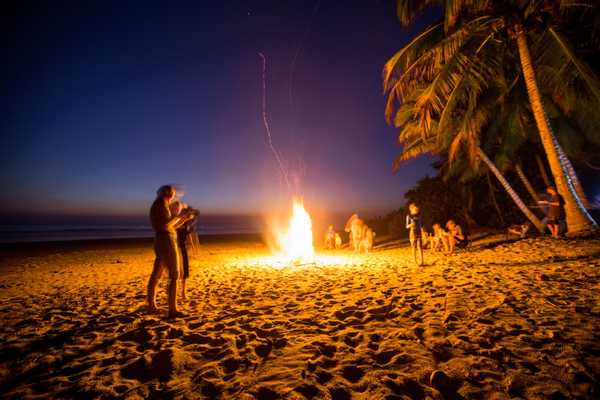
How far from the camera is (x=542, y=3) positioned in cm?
746

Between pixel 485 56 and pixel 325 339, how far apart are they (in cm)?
1035

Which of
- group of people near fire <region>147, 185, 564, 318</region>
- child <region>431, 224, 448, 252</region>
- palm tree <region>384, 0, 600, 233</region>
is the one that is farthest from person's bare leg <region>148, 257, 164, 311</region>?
child <region>431, 224, 448, 252</region>

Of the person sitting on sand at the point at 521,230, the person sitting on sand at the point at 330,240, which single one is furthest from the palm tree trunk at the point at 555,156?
the person sitting on sand at the point at 330,240

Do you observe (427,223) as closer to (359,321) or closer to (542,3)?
(542,3)

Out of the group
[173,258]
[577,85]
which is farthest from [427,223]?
[173,258]

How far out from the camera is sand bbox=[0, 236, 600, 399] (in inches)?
89.6

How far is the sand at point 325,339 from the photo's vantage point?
7.47 ft

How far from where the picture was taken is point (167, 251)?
3.75 metres

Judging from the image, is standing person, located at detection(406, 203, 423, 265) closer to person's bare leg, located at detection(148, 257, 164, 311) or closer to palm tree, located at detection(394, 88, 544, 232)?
palm tree, located at detection(394, 88, 544, 232)

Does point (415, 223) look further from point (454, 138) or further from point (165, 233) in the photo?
point (454, 138)

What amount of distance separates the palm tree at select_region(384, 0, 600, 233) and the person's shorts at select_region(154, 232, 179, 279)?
8096 mm

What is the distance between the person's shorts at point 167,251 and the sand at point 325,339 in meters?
0.79

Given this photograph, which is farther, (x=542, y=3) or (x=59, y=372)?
(x=542, y=3)

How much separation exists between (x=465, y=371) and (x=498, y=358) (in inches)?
17.4
